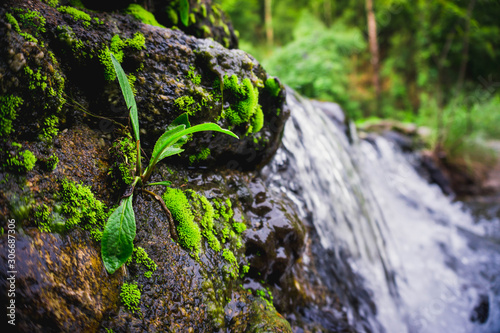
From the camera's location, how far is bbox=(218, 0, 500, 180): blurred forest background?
25.7ft

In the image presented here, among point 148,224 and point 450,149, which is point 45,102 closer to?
point 148,224

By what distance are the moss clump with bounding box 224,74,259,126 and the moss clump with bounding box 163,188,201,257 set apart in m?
0.74

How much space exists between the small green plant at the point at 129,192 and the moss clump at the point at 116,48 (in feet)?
0.61

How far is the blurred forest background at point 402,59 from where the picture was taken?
7.82m

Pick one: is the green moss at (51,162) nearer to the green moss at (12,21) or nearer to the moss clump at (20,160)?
the moss clump at (20,160)

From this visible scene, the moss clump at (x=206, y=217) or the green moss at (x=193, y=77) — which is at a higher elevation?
the green moss at (x=193, y=77)

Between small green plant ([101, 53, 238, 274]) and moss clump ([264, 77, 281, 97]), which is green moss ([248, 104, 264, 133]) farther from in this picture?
small green plant ([101, 53, 238, 274])

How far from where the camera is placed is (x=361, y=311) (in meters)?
2.56

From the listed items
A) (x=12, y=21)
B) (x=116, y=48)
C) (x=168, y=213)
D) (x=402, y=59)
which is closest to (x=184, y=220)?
(x=168, y=213)

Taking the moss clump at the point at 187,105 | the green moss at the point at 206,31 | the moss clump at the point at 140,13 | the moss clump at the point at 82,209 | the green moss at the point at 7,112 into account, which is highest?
the green moss at the point at 206,31

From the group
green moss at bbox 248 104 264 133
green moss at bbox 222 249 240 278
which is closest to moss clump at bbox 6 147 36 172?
green moss at bbox 222 249 240 278

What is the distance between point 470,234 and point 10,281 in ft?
24.1

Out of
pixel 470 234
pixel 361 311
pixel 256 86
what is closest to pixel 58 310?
pixel 256 86

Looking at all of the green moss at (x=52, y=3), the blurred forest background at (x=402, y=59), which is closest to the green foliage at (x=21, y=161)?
the green moss at (x=52, y=3)
